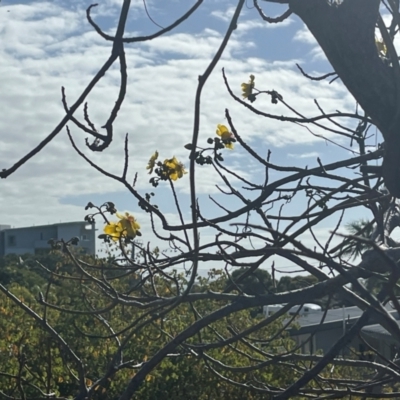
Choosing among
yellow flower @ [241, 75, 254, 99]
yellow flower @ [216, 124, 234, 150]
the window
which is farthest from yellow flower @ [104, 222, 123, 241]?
the window

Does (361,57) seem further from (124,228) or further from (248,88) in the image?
(124,228)

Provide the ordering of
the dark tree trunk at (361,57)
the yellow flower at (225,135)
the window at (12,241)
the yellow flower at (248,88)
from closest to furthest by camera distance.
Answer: the dark tree trunk at (361,57) < the yellow flower at (225,135) < the yellow flower at (248,88) < the window at (12,241)

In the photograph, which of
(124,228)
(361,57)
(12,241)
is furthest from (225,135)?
(12,241)

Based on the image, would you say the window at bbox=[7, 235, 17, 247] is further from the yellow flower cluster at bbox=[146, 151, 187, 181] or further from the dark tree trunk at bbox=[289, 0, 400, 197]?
the dark tree trunk at bbox=[289, 0, 400, 197]

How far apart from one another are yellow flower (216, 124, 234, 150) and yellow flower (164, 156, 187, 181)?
20 centimetres

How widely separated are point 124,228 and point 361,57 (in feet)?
4.12

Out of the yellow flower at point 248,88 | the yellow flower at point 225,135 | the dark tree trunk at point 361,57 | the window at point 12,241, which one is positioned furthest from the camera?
the window at point 12,241

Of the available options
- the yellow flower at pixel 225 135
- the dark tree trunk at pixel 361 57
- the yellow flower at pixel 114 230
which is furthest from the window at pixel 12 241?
the dark tree trunk at pixel 361 57

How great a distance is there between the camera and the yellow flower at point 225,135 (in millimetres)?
2764

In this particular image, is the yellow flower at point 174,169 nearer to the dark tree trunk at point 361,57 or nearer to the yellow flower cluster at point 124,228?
the yellow flower cluster at point 124,228

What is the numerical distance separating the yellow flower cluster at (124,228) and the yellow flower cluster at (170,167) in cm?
20

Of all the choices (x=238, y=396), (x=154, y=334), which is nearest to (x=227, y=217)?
(x=238, y=396)

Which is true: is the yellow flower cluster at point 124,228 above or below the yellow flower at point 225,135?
below

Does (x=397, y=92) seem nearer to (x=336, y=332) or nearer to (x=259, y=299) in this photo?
(x=259, y=299)
